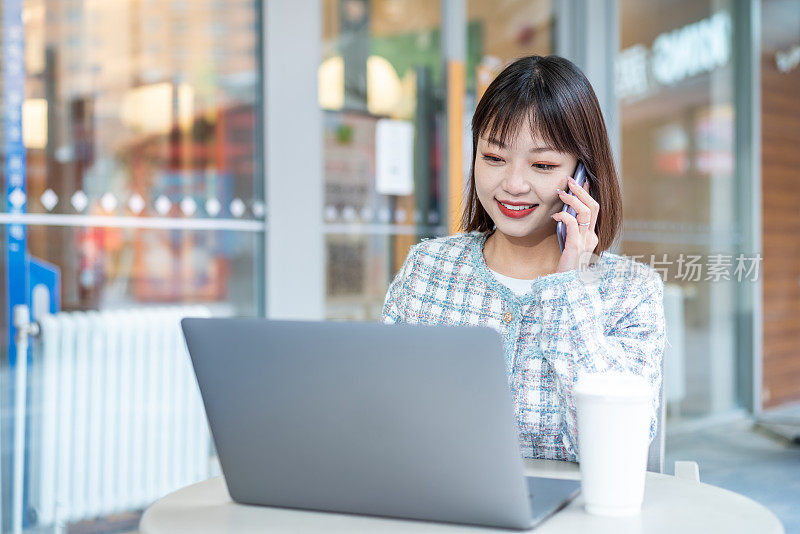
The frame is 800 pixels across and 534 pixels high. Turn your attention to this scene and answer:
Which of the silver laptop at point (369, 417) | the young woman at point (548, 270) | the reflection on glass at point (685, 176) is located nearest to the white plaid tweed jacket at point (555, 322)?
the young woman at point (548, 270)

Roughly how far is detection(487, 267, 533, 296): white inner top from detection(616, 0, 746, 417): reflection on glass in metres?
3.09

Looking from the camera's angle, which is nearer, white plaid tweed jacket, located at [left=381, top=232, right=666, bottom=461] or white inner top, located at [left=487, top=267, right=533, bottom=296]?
white plaid tweed jacket, located at [left=381, top=232, right=666, bottom=461]

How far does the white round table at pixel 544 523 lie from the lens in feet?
3.03

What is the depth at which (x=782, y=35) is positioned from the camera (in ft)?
16.8

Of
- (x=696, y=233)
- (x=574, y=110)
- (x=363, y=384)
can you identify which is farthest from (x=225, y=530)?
(x=696, y=233)

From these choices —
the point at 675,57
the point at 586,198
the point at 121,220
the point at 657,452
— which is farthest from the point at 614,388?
the point at 675,57

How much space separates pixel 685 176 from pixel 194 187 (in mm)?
3040

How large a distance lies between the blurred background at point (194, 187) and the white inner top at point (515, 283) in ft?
3.48

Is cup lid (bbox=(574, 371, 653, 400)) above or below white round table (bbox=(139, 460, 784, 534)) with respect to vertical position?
above

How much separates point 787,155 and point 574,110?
14.2 ft

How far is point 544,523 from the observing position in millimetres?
934

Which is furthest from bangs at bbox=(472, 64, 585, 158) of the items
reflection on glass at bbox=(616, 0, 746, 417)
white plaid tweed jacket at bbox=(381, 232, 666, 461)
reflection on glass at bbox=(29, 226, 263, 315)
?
reflection on glass at bbox=(616, 0, 746, 417)

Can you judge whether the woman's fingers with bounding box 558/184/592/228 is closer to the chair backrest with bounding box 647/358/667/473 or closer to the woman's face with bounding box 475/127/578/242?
the woman's face with bounding box 475/127/578/242

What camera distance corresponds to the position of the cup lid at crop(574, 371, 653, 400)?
94cm
